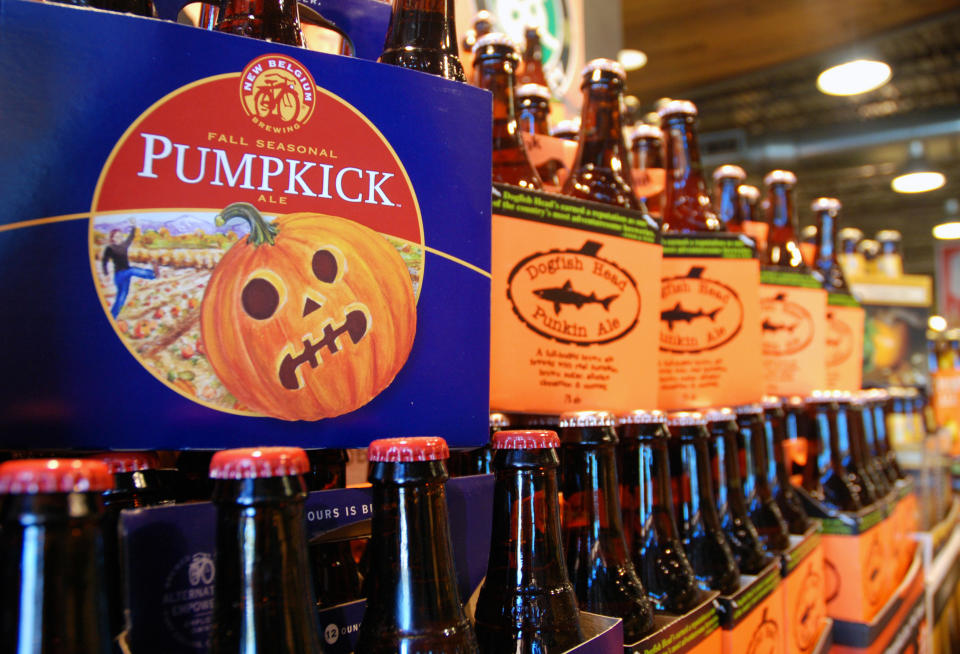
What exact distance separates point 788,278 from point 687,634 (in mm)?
950

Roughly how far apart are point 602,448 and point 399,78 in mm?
439

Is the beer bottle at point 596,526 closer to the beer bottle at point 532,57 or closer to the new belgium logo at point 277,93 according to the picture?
the new belgium logo at point 277,93

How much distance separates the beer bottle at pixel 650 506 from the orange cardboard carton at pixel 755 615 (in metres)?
0.08

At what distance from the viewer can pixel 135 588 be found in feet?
1.53

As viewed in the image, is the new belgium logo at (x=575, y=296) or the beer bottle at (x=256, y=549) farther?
the new belgium logo at (x=575, y=296)

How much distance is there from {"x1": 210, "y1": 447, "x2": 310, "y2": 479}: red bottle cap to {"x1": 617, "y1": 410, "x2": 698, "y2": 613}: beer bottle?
0.52 metres

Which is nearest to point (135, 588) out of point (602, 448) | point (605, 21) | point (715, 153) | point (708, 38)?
point (602, 448)

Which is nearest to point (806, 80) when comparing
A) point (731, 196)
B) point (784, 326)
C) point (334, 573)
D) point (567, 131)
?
point (731, 196)

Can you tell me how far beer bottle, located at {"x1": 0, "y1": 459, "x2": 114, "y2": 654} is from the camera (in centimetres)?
39

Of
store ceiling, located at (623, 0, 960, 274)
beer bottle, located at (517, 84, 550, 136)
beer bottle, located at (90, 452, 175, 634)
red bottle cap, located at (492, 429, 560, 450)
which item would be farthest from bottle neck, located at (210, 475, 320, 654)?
store ceiling, located at (623, 0, 960, 274)

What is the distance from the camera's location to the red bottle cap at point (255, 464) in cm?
46

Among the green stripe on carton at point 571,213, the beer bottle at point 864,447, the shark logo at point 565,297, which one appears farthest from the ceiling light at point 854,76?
the shark logo at point 565,297

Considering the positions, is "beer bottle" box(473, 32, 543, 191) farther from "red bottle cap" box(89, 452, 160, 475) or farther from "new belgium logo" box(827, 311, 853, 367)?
"new belgium logo" box(827, 311, 853, 367)

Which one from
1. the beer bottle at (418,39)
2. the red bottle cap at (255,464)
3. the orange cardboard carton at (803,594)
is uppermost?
the beer bottle at (418,39)
